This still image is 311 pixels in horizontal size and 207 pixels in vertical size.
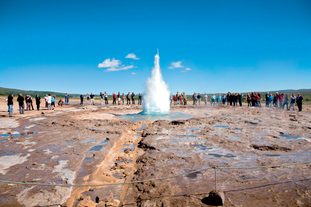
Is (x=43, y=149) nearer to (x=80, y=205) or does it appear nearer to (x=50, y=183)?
(x=50, y=183)

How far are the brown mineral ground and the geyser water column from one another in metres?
9.15

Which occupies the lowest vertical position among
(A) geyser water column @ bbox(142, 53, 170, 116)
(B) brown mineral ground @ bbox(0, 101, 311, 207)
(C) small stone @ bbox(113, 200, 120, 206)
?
(C) small stone @ bbox(113, 200, 120, 206)

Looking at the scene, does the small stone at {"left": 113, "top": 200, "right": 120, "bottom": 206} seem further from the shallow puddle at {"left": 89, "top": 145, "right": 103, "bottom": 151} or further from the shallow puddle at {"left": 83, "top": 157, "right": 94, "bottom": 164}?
the shallow puddle at {"left": 89, "top": 145, "right": 103, "bottom": 151}

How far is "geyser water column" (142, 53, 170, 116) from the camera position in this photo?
1831 centimetres

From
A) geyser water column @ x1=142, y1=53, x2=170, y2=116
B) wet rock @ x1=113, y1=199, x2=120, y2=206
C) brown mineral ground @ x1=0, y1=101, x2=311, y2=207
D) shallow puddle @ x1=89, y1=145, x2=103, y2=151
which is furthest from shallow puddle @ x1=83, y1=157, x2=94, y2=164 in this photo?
geyser water column @ x1=142, y1=53, x2=170, y2=116

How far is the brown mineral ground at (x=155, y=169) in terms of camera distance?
12.3 ft

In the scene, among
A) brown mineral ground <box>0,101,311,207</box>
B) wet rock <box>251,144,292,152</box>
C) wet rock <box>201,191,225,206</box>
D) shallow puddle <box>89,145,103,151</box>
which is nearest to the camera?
wet rock <box>201,191,225,206</box>

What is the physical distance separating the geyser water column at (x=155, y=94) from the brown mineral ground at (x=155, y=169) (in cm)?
915

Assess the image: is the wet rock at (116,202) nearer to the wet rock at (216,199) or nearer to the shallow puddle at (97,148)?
the wet rock at (216,199)

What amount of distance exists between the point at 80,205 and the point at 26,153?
403 centimetres

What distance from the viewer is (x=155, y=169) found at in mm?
5105

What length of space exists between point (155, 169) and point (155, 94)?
44.6 feet

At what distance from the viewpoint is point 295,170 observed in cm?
483

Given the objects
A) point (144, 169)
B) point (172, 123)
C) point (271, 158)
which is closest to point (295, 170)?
point (271, 158)
